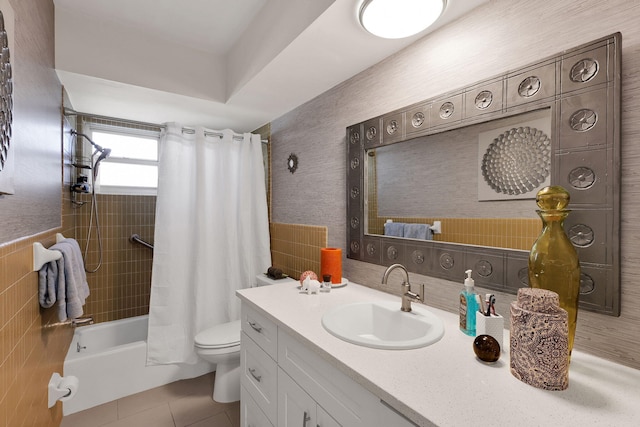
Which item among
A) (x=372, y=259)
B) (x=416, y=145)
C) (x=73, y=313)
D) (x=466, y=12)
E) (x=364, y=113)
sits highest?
(x=466, y=12)

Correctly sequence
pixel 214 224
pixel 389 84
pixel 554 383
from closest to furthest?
pixel 554 383 < pixel 389 84 < pixel 214 224

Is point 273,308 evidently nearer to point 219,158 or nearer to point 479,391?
point 479,391

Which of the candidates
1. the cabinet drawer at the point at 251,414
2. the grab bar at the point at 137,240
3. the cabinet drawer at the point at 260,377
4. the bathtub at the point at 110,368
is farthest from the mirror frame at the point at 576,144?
the grab bar at the point at 137,240

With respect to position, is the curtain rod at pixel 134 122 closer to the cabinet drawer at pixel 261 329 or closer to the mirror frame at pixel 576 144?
the cabinet drawer at pixel 261 329

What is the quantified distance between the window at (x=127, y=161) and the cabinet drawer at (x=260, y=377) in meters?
2.01

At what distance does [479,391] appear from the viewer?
26.6 inches

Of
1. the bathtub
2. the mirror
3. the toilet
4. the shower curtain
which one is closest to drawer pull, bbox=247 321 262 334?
the toilet

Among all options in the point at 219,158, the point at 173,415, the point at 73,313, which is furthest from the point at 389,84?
the point at 173,415

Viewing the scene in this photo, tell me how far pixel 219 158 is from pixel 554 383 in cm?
235

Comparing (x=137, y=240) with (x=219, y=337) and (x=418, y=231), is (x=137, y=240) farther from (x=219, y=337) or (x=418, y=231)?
(x=418, y=231)

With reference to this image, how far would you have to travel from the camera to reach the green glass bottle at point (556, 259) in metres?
0.77

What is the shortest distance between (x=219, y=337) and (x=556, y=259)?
1.88 metres

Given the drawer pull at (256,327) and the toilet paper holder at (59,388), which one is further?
the toilet paper holder at (59,388)

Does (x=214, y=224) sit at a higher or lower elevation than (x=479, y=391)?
higher
